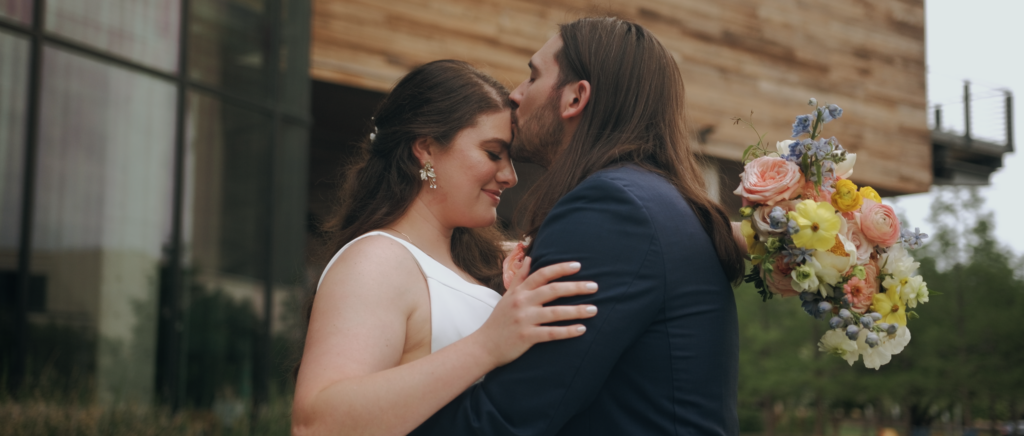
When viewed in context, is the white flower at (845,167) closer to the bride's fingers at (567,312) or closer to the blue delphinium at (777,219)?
the blue delphinium at (777,219)

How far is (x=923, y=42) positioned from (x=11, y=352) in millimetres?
13619

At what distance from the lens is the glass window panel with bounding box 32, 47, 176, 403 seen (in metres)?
6.11

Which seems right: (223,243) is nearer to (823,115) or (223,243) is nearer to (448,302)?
(448,302)

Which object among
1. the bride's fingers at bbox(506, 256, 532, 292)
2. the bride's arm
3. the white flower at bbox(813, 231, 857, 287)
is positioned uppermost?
the white flower at bbox(813, 231, 857, 287)

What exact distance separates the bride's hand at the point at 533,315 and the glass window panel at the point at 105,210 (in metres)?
5.35

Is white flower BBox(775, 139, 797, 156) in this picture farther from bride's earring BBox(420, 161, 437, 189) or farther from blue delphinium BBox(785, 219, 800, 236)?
bride's earring BBox(420, 161, 437, 189)

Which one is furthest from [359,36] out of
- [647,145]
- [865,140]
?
[865,140]

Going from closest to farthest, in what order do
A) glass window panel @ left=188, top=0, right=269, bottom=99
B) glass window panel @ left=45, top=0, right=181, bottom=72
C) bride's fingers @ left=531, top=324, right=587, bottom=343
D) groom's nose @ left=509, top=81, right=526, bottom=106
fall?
bride's fingers @ left=531, top=324, right=587, bottom=343 → groom's nose @ left=509, top=81, right=526, bottom=106 → glass window panel @ left=45, top=0, right=181, bottom=72 → glass window panel @ left=188, top=0, right=269, bottom=99

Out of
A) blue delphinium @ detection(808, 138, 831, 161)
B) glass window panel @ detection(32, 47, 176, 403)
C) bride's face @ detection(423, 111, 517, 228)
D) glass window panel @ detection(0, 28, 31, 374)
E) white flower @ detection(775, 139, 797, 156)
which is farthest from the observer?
glass window panel @ detection(32, 47, 176, 403)

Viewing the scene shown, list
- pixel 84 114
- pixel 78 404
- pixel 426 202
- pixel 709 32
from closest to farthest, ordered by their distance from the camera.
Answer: pixel 426 202 → pixel 78 404 → pixel 84 114 → pixel 709 32

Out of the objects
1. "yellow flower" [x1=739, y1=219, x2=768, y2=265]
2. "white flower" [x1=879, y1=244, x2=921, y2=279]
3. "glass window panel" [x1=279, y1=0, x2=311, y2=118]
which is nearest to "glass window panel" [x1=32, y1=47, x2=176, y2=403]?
"glass window panel" [x1=279, y1=0, x2=311, y2=118]

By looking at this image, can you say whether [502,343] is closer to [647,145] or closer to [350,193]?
[647,145]

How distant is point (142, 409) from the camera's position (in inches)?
232

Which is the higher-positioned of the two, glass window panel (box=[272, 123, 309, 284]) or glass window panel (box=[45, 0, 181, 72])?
glass window panel (box=[45, 0, 181, 72])
